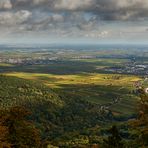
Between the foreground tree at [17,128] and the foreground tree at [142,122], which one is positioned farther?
the foreground tree at [17,128]

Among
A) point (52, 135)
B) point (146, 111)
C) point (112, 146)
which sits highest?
point (146, 111)

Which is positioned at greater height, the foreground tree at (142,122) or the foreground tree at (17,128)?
the foreground tree at (142,122)

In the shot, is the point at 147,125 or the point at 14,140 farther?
the point at 14,140

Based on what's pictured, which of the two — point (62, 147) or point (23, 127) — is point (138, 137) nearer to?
point (23, 127)

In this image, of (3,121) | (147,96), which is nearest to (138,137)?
(147,96)

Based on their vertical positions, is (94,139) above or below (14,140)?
below

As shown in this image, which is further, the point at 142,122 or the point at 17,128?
the point at 17,128

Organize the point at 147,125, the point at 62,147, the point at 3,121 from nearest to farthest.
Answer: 1. the point at 147,125
2. the point at 3,121
3. the point at 62,147

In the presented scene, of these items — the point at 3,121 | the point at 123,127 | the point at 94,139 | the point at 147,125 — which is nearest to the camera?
the point at 147,125

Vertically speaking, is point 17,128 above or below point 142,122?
below

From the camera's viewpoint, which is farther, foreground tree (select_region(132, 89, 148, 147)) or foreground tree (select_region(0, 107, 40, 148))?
foreground tree (select_region(0, 107, 40, 148))

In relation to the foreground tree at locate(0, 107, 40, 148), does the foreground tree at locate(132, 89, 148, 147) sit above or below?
above
